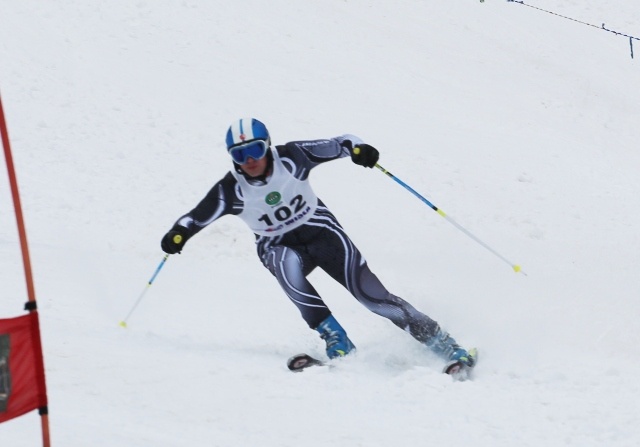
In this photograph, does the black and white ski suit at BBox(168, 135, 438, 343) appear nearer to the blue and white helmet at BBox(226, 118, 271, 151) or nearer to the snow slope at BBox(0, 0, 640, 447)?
the blue and white helmet at BBox(226, 118, 271, 151)

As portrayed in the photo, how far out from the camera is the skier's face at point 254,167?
6.36 metres

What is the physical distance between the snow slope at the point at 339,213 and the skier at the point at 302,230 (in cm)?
25

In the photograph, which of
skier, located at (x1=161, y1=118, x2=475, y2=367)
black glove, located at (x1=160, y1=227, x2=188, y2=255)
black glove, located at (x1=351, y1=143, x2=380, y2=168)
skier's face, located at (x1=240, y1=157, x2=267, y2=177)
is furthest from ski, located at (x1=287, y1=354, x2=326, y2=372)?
black glove, located at (x1=351, y1=143, x2=380, y2=168)

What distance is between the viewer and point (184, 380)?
584 centimetres

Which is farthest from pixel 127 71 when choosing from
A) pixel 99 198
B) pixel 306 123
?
pixel 99 198

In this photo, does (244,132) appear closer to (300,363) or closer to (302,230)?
(302,230)

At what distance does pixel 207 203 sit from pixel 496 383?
2.25m

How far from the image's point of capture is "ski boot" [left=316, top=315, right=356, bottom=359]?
6422 mm

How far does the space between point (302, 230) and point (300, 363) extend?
1005 mm

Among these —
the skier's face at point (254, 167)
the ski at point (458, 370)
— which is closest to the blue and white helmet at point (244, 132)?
the skier's face at point (254, 167)

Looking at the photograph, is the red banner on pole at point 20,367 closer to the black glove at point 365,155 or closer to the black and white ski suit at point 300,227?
the black and white ski suit at point 300,227

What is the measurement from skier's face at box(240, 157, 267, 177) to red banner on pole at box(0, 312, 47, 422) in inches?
98.4

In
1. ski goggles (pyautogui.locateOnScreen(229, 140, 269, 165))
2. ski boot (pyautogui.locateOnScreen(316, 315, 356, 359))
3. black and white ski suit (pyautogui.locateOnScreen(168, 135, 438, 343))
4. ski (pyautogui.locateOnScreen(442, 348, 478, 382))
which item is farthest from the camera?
black and white ski suit (pyautogui.locateOnScreen(168, 135, 438, 343))

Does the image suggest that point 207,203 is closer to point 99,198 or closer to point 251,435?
point 251,435
